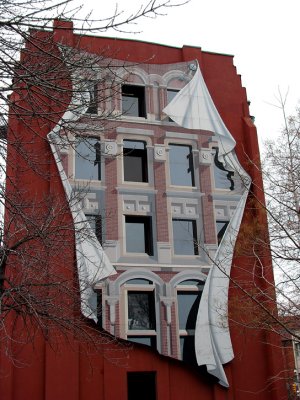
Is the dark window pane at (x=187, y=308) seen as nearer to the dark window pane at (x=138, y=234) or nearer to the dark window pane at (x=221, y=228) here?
the dark window pane at (x=138, y=234)

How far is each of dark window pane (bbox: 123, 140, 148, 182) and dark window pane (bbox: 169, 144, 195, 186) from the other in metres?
0.94

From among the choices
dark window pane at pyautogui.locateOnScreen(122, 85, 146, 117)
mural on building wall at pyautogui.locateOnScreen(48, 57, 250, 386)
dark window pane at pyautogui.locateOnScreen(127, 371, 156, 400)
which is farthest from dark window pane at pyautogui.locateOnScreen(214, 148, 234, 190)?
dark window pane at pyautogui.locateOnScreen(127, 371, 156, 400)

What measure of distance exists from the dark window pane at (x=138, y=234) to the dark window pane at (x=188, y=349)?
2.89m

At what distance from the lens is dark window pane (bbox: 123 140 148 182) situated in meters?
19.0

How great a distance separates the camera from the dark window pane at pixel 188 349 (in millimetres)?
16984

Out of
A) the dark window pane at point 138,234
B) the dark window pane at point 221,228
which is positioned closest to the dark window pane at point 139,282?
the dark window pane at point 138,234

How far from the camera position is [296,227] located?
1455cm

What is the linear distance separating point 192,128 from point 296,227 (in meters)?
6.56

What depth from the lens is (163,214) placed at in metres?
18.5

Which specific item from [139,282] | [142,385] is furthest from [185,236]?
[142,385]

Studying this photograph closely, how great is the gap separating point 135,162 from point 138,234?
8.33 ft

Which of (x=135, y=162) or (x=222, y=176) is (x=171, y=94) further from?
(x=222, y=176)

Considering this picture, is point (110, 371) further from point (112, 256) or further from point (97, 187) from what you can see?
point (97, 187)

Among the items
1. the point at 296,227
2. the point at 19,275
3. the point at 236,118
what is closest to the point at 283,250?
the point at 296,227
